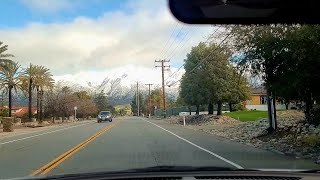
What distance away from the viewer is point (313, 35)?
663 inches

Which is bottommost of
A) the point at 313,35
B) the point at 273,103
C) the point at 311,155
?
the point at 311,155

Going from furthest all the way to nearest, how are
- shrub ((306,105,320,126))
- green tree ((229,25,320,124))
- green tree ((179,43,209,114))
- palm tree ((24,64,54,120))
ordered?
palm tree ((24,64,54,120))
green tree ((179,43,209,114))
shrub ((306,105,320,126))
green tree ((229,25,320,124))

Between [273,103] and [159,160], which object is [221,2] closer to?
[159,160]

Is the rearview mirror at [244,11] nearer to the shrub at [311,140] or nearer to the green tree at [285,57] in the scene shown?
the green tree at [285,57]

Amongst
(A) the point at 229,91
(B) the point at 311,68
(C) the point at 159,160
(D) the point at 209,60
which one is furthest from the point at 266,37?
(A) the point at 229,91

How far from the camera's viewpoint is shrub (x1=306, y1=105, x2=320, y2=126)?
750 inches

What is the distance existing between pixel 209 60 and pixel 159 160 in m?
39.5

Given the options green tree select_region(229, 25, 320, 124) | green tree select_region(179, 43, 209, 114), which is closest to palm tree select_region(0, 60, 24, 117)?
green tree select_region(179, 43, 209, 114)

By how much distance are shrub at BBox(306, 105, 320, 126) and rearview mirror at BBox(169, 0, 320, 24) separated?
1488 centimetres

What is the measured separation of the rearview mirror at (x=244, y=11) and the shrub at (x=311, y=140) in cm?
1581

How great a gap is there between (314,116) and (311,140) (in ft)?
5.18

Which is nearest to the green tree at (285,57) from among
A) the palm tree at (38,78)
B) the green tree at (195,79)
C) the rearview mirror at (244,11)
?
the rearview mirror at (244,11)

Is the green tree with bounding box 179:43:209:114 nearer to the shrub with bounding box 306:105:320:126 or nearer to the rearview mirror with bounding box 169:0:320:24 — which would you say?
the shrub with bounding box 306:105:320:126

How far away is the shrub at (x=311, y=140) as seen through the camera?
65.2 feet
